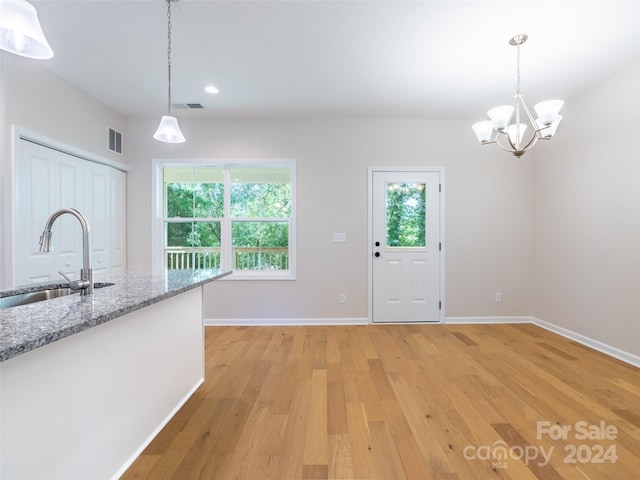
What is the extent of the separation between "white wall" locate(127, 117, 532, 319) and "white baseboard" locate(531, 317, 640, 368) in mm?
289

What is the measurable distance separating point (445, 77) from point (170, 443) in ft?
12.1

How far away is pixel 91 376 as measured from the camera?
1.20 metres

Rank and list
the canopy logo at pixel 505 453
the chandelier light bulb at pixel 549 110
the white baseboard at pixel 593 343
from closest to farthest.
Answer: the canopy logo at pixel 505 453 → the chandelier light bulb at pixel 549 110 → the white baseboard at pixel 593 343

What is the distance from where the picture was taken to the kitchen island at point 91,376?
880mm

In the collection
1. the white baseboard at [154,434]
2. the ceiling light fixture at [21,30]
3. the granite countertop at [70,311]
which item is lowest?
the white baseboard at [154,434]

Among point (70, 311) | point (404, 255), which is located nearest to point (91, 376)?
point (70, 311)

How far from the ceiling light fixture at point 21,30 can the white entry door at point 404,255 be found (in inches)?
127

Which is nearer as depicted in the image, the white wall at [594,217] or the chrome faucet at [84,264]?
the chrome faucet at [84,264]

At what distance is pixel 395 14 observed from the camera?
2021 mm

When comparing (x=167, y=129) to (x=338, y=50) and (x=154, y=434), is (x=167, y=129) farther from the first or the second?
(x=154, y=434)

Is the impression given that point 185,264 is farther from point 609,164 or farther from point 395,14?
point 609,164

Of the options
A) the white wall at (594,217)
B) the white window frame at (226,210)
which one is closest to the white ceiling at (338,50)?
the white wall at (594,217)

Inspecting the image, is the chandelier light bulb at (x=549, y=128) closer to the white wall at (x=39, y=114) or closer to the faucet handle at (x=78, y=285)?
the faucet handle at (x=78, y=285)

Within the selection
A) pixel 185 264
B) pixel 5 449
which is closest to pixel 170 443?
pixel 5 449
